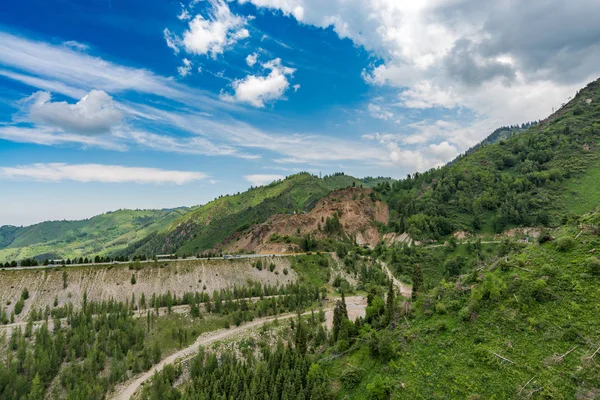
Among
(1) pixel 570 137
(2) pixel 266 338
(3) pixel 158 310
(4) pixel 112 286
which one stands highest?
(1) pixel 570 137

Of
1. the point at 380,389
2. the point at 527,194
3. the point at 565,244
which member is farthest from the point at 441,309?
the point at 527,194

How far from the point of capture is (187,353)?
3393 inches

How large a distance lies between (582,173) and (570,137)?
44.9 meters

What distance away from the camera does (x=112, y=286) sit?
10588 centimetres

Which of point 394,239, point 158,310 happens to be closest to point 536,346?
point 158,310

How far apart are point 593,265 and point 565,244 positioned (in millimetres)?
6536

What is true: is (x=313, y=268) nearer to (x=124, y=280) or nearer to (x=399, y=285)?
(x=399, y=285)

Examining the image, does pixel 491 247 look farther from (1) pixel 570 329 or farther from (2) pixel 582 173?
(1) pixel 570 329

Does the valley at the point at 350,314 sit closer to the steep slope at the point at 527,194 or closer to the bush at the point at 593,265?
the bush at the point at 593,265

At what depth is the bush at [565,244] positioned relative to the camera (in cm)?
4422

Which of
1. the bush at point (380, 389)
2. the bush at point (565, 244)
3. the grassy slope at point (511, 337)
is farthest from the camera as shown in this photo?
the bush at point (565, 244)

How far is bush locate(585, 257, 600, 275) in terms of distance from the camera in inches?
1499

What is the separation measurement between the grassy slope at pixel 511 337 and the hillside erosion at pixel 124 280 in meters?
85.7

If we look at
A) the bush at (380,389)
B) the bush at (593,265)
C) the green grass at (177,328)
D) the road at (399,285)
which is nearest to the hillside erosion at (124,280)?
the green grass at (177,328)
